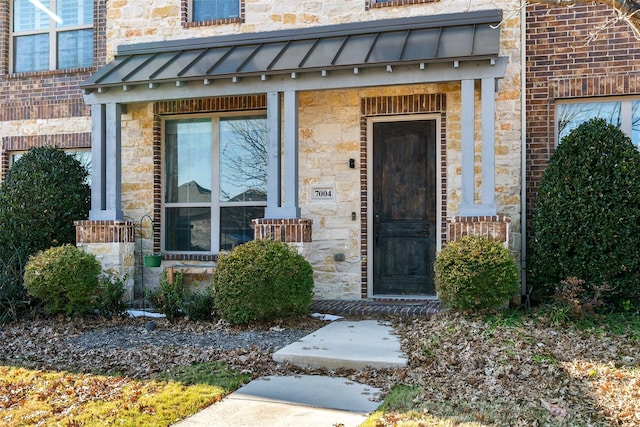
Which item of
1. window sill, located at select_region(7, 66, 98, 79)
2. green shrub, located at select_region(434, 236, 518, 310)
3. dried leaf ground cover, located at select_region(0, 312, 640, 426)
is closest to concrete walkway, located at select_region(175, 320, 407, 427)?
dried leaf ground cover, located at select_region(0, 312, 640, 426)

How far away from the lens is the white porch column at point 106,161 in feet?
27.6

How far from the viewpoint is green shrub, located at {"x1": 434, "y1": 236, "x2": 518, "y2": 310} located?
20.9 feet

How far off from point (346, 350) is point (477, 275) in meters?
1.70

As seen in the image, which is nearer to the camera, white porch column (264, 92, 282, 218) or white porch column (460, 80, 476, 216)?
white porch column (460, 80, 476, 216)

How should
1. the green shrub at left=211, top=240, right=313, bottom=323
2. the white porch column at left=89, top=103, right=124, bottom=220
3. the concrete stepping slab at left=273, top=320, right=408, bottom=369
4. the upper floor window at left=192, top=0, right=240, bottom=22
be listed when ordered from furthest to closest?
the upper floor window at left=192, top=0, right=240, bottom=22 < the white porch column at left=89, top=103, right=124, bottom=220 < the green shrub at left=211, top=240, right=313, bottom=323 < the concrete stepping slab at left=273, top=320, right=408, bottom=369

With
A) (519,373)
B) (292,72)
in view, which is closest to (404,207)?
(292,72)

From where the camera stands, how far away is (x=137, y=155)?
30.1 ft

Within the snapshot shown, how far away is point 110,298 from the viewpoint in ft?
25.1

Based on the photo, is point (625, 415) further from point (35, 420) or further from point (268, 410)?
point (35, 420)

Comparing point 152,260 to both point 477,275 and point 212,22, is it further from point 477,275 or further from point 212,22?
point 477,275

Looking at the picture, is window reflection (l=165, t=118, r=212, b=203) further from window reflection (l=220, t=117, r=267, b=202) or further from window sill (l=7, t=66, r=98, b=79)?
window sill (l=7, t=66, r=98, b=79)

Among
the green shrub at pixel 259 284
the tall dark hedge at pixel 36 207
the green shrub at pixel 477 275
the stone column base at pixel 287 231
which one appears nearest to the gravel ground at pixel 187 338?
the green shrub at pixel 259 284

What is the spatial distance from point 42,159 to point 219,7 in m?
3.35

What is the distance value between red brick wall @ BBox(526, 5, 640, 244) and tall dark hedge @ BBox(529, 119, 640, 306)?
75 cm
